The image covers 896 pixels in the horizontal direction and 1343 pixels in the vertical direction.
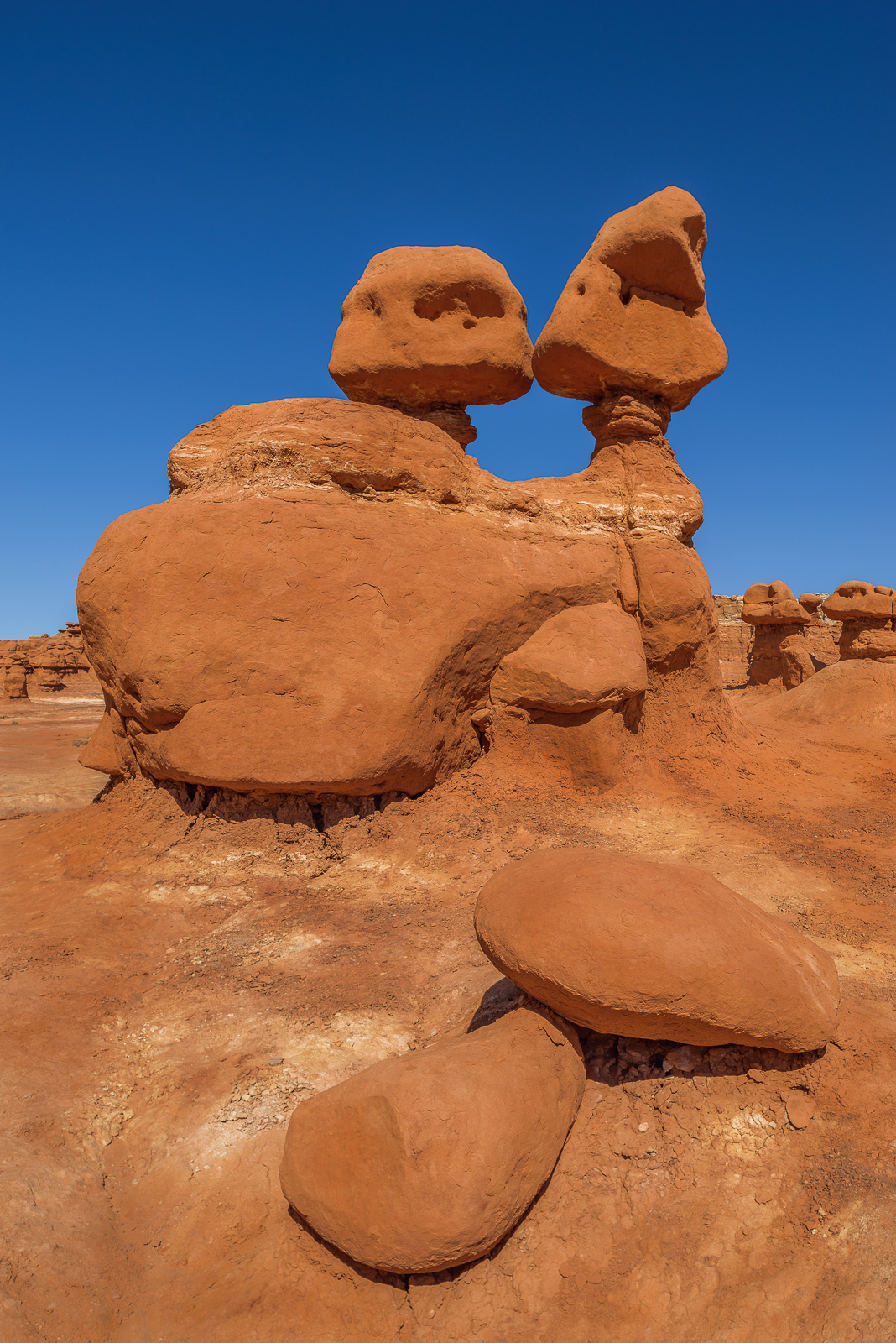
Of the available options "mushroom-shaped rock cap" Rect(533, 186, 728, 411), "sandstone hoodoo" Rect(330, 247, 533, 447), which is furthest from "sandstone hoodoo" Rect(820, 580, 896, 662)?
"sandstone hoodoo" Rect(330, 247, 533, 447)

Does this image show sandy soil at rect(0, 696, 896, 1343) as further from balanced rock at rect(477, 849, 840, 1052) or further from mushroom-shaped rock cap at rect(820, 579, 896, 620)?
mushroom-shaped rock cap at rect(820, 579, 896, 620)

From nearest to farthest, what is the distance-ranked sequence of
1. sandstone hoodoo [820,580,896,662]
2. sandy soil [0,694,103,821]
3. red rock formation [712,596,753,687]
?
sandy soil [0,694,103,821]
sandstone hoodoo [820,580,896,662]
red rock formation [712,596,753,687]

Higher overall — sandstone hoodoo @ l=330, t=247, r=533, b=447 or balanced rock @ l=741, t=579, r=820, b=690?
sandstone hoodoo @ l=330, t=247, r=533, b=447

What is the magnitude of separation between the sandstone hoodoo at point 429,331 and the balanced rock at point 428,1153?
5.09 metres

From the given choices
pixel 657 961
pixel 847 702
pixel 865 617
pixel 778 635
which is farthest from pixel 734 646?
pixel 657 961

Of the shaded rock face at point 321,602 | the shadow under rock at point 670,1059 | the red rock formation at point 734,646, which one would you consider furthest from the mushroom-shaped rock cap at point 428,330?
the red rock formation at point 734,646

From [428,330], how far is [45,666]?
812 inches

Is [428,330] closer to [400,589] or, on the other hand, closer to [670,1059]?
[400,589]

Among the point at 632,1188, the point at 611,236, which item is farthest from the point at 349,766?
the point at 611,236

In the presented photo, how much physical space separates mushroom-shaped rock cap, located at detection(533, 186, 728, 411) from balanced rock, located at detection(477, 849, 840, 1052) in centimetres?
534

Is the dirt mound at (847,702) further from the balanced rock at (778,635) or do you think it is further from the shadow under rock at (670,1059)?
the shadow under rock at (670,1059)

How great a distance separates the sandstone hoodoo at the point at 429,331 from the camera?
5.86 meters

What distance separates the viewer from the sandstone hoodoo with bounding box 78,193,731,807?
15.5 ft

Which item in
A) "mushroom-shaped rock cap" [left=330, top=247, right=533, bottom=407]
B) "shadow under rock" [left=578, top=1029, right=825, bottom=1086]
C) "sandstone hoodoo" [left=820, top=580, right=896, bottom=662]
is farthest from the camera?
"sandstone hoodoo" [left=820, top=580, right=896, bottom=662]
